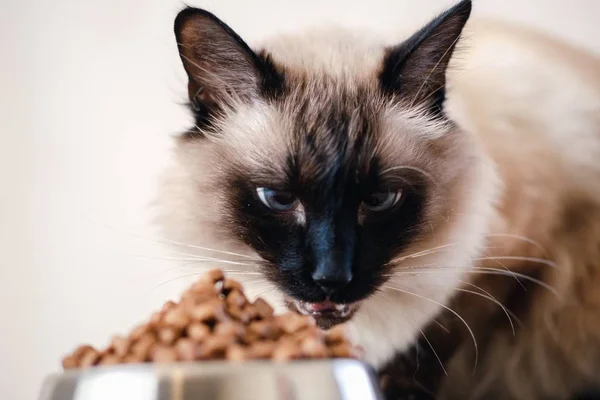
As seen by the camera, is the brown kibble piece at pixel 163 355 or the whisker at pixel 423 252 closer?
the brown kibble piece at pixel 163 355

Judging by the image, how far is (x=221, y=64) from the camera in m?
0.99

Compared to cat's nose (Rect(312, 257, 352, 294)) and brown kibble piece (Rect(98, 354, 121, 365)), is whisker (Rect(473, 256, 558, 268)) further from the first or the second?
brown kibble piece (Rect(98, 354, 121, 365))

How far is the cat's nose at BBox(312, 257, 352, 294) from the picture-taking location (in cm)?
86

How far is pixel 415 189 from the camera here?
1.01m

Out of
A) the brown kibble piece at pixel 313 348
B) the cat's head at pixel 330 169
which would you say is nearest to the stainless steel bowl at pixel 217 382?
the brown kibble piece at pixel 313 348

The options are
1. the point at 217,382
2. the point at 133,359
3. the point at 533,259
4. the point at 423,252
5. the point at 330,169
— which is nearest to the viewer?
the point at 217,382

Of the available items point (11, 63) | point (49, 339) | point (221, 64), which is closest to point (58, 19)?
point (11, 63)

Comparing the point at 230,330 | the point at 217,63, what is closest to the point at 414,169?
the point at 217,63

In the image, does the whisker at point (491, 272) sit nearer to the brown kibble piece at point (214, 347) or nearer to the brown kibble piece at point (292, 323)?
the brown kibble piece at point (292, 323)

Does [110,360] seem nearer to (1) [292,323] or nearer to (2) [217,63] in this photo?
(1) [292,323]

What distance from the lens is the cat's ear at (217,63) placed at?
95cm

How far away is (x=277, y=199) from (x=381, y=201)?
16 centimetres

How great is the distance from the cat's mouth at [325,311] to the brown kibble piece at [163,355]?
323mm

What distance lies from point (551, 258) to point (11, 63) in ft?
3.68
